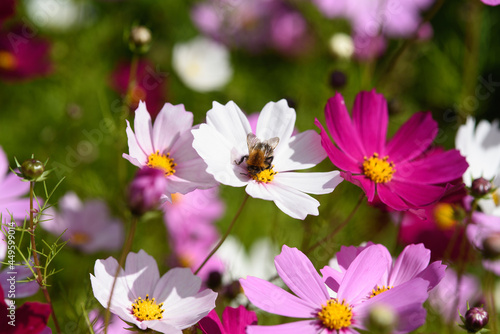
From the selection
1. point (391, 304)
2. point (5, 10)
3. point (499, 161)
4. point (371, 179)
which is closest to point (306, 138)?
point (371, 179)

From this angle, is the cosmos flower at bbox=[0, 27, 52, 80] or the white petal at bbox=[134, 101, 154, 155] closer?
the white petal at bbox=[134, 101, 154, 155]

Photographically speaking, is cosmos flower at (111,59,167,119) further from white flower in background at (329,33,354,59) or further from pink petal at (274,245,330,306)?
pink petal at (274,245,330,306)

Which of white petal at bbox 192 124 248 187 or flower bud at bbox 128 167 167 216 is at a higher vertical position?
white petal at bbox 192 124 248 187

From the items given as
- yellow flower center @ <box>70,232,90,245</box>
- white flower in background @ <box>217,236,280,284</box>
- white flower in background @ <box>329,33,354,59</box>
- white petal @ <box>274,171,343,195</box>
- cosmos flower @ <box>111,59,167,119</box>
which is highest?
white flower in background @ <box>329,33,354,59</box>

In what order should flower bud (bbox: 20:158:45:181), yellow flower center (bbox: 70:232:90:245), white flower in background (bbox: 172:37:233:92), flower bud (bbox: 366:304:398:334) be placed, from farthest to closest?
white flower in background (bbox: 172:37:233:92)
yellow flower center (bbox: 70:232:90:245)
flower bud (bbox: 20:158:45:181)
flower bud (bbox: 366:304:398:334)

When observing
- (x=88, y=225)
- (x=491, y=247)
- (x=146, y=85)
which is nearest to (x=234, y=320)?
(x=491, y=247)

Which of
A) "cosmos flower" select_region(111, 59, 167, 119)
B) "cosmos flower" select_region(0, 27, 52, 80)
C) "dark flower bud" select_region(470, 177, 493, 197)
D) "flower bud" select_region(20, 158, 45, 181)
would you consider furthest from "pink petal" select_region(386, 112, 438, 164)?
"cosmos flower" select_region(0, 27, 52, 80)

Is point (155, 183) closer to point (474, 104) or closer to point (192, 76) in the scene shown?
point (474, 104)
